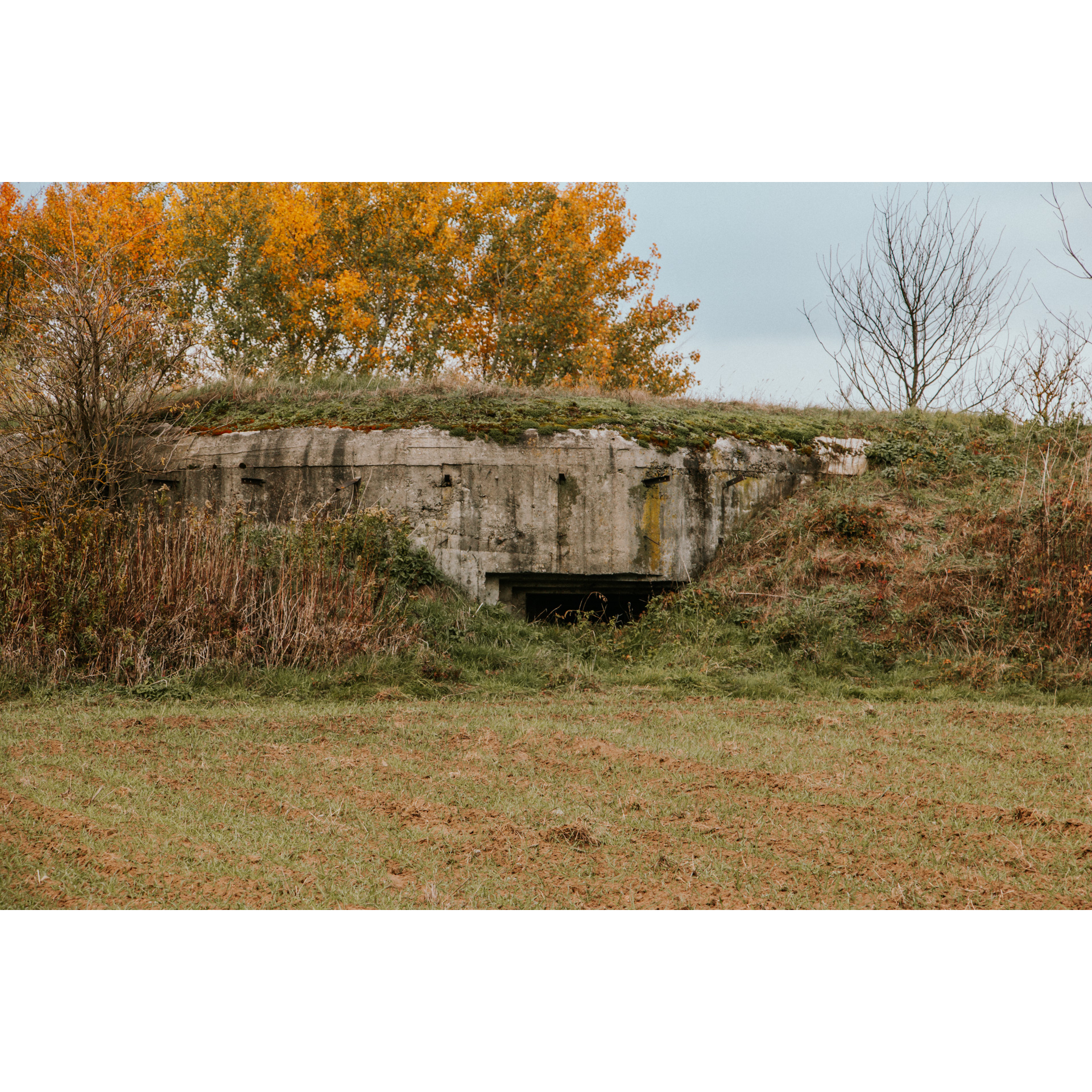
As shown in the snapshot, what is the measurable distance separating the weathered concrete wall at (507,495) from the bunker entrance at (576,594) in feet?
0.15

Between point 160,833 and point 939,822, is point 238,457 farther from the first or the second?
point 939,822

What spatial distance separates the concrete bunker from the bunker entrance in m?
0.03

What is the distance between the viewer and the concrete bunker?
1031cm

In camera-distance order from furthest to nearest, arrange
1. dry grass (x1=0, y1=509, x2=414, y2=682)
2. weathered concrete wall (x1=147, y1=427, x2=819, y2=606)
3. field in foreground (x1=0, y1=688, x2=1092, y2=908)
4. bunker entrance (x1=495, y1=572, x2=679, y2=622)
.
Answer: bunker entrance (x1=495, y1=572, x2=679, y2=622) → weathered concrete wall (x1=147, y1=427, x2=819, y2=606) → dry grass (x1=0, y1=509, x2=414, y2=682) → field in foreground (x1=0, y1=688, x2=1092, y2=908)

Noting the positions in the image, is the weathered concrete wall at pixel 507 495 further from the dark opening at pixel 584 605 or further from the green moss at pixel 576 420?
the dark opening at pixel 584 605

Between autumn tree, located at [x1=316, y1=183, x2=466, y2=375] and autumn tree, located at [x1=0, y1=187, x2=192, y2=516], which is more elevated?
autumn tree, located at [x1=316, y1=183, x2=466, y2=375]

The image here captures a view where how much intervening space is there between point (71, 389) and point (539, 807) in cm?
797

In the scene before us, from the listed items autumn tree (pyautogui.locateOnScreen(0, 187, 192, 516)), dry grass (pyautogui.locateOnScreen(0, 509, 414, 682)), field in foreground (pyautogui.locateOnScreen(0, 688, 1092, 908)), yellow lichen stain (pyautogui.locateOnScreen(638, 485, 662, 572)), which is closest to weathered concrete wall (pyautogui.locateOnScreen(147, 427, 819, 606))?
yellow lichen stain (pyautogui.locateOnScreen(638, 485, 662, 572))

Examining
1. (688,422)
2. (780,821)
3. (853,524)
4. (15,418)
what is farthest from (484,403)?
(780,821)

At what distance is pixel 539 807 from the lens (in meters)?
5.03

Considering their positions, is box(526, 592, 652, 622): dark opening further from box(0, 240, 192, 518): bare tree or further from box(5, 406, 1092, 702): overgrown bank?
box(0, 240, 192, 518): bare tree

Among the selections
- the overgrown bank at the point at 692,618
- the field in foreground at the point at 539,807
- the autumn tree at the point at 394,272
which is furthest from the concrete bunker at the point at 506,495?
the autumn tree at the point at 394,272

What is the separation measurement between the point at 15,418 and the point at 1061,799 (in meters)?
10.6

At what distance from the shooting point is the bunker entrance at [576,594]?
10484 millimetres
